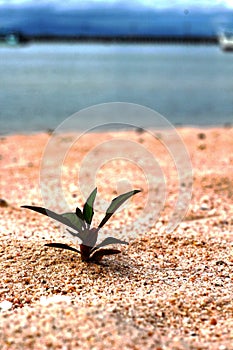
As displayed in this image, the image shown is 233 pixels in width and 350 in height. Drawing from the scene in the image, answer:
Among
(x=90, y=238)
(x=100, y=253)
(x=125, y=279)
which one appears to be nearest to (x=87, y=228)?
(x=90, y=238)

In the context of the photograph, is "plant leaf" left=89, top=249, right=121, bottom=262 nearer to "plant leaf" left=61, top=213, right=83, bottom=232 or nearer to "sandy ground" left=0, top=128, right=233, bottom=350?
"sandy ground" left=0, top=128, right=233, bottom=350

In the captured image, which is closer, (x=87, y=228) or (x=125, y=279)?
(x=125, y=279)

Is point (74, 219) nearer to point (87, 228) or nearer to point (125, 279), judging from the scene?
point (87, 228)

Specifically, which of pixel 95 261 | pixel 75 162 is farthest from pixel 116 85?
pixel 95 261

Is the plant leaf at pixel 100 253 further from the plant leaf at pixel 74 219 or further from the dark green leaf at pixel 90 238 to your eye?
the plant leaf at pixel 74 219

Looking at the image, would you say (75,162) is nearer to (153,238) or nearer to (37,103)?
(153,238)

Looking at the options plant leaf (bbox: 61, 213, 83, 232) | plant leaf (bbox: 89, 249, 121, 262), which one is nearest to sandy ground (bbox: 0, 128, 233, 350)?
plant leaf (bbox: 89, 249, 121, 262)

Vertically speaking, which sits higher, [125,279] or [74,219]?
[74,219]

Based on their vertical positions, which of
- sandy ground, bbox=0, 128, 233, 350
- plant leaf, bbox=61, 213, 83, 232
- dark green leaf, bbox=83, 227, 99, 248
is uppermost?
plant leaf, bbox=61, 213, 83, 232

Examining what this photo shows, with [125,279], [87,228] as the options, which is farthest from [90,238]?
[125,279]

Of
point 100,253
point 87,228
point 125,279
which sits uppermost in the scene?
point 87,228

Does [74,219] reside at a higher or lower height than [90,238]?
higher
